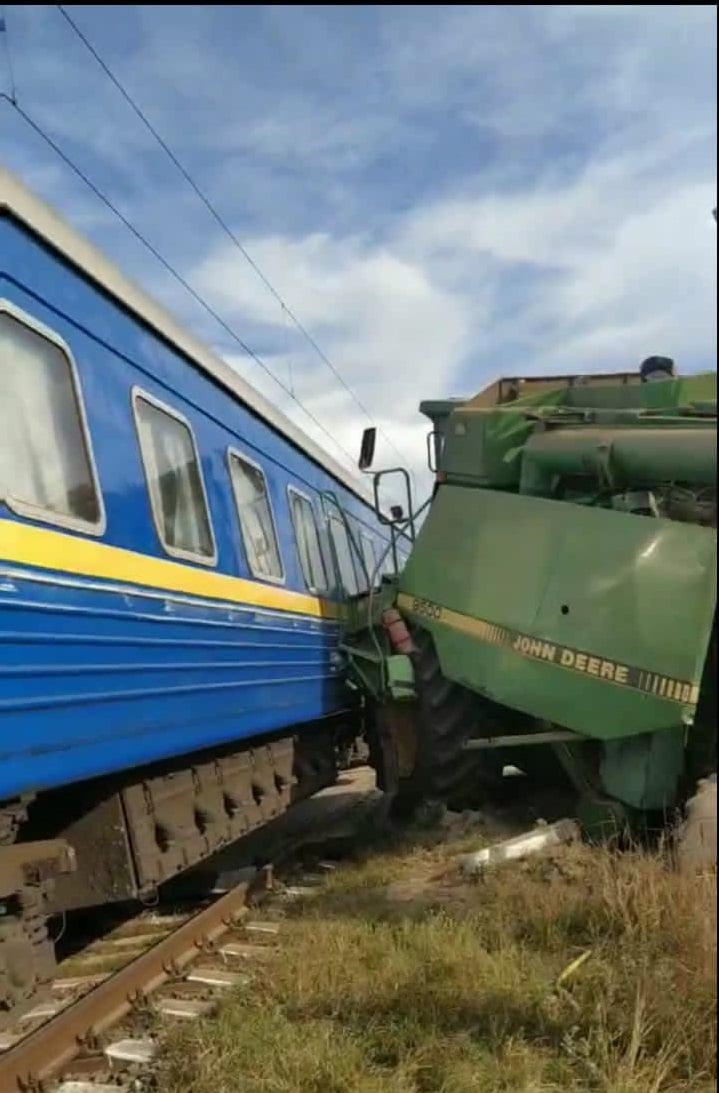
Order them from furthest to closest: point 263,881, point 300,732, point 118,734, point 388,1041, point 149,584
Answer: point 300,732, point 263,881, point 149,584, point 118,734, point 388,1041

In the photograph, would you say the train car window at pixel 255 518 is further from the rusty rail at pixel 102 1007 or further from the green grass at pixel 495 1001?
the green grass at pixel 495 1001

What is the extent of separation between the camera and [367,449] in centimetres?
804

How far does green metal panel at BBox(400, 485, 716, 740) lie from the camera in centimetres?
575

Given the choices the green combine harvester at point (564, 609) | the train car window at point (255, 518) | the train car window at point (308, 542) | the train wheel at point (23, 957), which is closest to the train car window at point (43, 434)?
the train wheel at point (23, 957)

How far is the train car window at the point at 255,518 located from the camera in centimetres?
644

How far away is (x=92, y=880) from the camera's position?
191 inches

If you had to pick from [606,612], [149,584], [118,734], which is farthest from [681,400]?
[118,734]

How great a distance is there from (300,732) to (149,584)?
13.0 feet

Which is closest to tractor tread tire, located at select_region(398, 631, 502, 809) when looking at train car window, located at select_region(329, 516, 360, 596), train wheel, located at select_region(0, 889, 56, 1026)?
train car window, located at select_region(329, 516, 360, 596)

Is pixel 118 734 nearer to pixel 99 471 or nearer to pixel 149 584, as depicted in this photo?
pixel 149 584

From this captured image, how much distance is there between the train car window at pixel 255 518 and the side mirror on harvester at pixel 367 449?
1.01 metres

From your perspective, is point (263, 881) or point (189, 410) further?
point (263, 881)

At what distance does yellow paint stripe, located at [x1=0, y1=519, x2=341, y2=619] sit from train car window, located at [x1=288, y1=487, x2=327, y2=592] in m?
1.29

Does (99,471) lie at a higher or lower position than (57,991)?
higher
